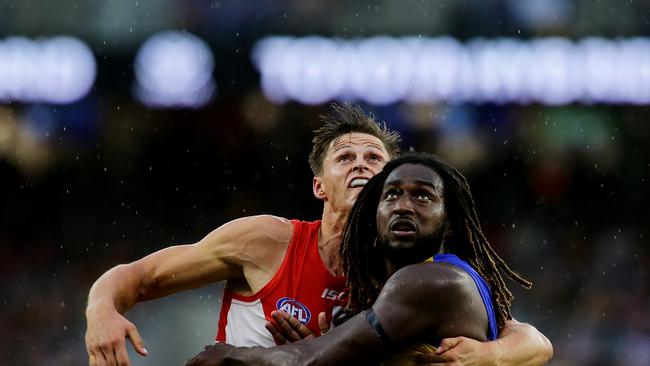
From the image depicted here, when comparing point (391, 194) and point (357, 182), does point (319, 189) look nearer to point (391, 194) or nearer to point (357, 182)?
point (357, 182)

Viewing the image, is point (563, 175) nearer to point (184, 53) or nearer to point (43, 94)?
point (184, 53)

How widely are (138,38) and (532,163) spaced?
4649 millimetres

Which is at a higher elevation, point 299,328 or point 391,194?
point 391,194

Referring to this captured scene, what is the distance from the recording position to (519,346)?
4.42 metres

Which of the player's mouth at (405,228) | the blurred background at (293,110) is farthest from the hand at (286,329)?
the blurred background at (293,110)

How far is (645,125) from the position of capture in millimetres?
11898

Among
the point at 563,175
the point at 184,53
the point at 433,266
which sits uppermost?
the point at 184,53

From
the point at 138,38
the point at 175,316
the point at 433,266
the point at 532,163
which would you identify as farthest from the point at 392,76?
the point at 433,266

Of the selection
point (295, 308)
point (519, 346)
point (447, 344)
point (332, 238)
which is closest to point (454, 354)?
point (447, 344)


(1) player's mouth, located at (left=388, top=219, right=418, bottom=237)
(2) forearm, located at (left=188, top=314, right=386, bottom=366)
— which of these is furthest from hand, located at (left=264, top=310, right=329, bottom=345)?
(1) player's mouth, located at (left=388, top=219, right=418, bottom=237)

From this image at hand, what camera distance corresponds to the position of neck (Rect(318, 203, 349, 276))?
5227mm

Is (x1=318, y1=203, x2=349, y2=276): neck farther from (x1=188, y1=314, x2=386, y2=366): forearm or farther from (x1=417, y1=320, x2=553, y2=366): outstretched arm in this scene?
(x1=188, y1=314, x2=386, y2=366): forearm

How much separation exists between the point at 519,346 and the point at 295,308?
1.16 metres

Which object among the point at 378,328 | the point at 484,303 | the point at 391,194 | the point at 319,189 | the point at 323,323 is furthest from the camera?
the point at 319,189
